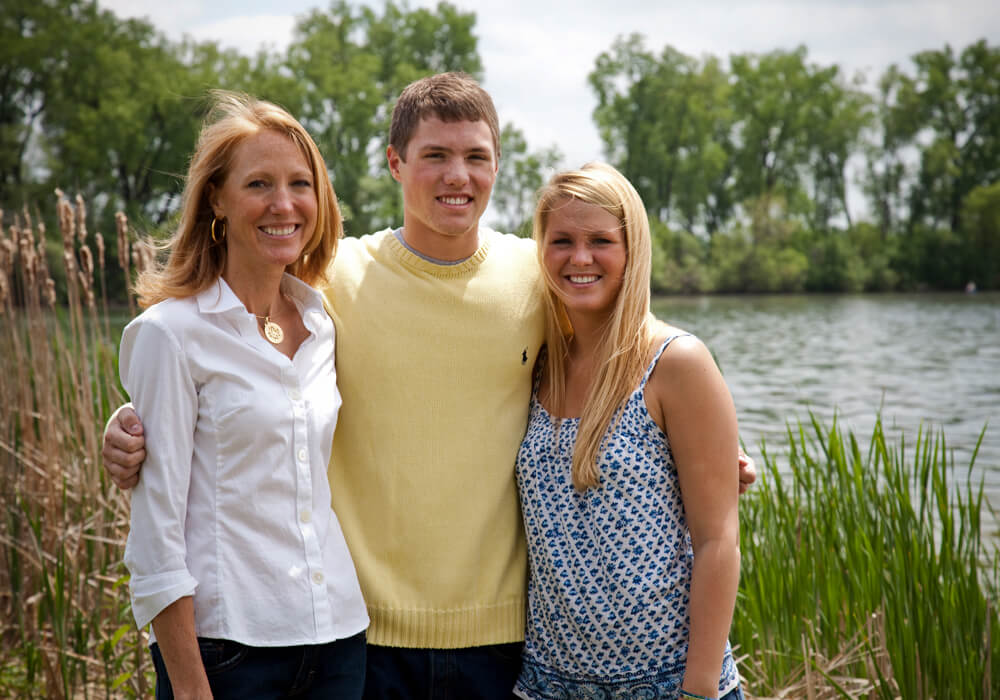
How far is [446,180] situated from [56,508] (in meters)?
2.84

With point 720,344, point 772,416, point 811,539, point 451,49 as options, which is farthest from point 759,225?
point 811,539

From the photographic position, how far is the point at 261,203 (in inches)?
80.6

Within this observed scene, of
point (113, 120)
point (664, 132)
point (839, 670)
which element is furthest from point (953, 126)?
point (839, 670)

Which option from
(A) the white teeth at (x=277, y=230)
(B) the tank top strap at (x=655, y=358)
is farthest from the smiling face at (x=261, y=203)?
(B) the tank top strap at (x=655, y=358)

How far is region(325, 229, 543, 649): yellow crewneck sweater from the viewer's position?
2291 mm

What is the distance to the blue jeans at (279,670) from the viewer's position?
188cm

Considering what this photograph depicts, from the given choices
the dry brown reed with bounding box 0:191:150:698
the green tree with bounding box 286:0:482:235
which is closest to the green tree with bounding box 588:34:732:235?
the green tree with bounding box 286:0:482:235

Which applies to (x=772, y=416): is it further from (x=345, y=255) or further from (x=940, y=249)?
(x=940, y=249)

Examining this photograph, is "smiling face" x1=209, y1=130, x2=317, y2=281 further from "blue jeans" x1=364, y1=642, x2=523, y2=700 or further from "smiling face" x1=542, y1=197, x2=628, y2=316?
"blue jeans" x1=364, y1=642, x2=523, y2=700

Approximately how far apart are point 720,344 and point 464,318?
23.1 meters

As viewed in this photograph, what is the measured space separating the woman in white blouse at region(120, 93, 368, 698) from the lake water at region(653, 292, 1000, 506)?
310 cm

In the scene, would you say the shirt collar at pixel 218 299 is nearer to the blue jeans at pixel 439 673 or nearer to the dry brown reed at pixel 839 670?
→ the blue jeans at pixel 439 673

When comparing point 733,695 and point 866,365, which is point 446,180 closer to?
point 733,695

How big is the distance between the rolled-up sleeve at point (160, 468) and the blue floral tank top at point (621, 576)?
87 centimetres
